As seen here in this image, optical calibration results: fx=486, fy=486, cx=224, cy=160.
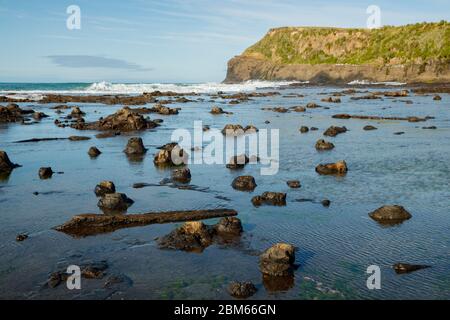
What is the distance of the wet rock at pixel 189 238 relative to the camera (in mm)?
13859

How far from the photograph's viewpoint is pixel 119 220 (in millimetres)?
15773

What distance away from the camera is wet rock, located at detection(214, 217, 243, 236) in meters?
14.9

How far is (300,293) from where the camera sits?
36.4ft

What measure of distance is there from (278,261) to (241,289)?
5.21 feet

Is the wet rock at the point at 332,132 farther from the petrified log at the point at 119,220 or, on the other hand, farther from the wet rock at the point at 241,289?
the wet rock at the point at 241,289

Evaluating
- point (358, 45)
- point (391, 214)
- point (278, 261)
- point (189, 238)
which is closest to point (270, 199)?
point (391, 214)

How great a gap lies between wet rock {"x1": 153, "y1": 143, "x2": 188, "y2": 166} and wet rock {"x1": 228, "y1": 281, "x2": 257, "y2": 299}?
15.6m

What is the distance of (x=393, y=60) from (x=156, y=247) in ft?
427

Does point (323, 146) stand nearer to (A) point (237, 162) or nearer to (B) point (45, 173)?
(A) point (237, 162)

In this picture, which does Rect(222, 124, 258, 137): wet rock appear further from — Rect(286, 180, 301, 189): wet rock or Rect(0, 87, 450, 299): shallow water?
Rect(286, 180, 301, 189): wet rock

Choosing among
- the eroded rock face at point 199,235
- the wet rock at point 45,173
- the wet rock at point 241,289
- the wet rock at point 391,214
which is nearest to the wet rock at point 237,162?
the wet rock at point 45,173

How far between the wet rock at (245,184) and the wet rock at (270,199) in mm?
1882

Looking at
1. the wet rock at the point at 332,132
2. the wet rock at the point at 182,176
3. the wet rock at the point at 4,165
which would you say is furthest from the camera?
the wet rock at the point at 332,132

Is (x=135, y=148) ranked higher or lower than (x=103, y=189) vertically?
higher
